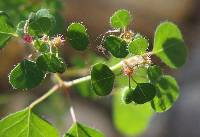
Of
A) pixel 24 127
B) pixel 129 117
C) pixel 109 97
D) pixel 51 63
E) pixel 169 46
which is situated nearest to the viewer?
pixel 51 63

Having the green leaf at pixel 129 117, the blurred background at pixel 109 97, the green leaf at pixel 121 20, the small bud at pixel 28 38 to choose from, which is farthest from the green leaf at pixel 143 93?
the green leaf at pixel 129 117

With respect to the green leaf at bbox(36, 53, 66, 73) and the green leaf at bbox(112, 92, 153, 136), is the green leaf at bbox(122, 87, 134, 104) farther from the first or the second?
the green leaf at bbox(112, 92, 153, 136)

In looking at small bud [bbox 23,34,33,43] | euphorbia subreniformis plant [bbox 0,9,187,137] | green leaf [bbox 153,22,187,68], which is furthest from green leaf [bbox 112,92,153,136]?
small bud [bbox 23,34,33,43]

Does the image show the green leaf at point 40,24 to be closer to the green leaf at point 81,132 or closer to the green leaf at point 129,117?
the green leaf at point 81,132

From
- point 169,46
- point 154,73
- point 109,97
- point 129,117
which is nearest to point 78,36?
point 154,73

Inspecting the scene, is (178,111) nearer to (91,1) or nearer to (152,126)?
(152,126)

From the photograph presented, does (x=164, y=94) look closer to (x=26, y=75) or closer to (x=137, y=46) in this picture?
(x=137, y=46)

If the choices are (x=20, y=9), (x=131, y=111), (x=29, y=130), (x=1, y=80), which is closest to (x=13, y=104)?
(x=1, y=80)
